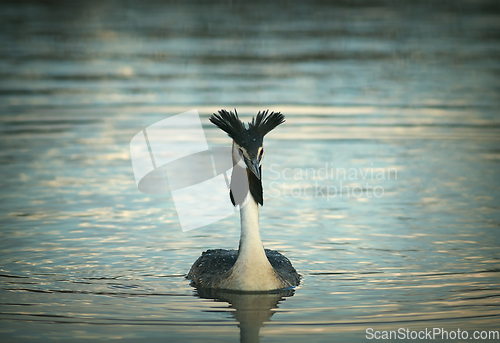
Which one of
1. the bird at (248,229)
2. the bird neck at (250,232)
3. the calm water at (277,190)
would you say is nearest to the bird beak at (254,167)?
the bird at (248,229)

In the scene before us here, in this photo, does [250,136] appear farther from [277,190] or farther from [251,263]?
[277,190]

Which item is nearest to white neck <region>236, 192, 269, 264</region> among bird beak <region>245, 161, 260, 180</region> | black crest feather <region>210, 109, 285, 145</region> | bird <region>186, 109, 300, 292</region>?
bird <region>186, 109, 300, 292</region>

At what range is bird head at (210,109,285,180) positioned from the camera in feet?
30.8

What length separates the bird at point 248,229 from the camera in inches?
376

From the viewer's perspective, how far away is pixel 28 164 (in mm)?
16812

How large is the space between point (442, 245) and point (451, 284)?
5.73 feet

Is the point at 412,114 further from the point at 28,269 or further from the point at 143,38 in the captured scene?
the point at 143,38

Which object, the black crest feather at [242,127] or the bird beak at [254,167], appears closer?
the bird beak at [254,167]

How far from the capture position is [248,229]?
9.83m

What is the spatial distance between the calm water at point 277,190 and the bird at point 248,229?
0.22 meters

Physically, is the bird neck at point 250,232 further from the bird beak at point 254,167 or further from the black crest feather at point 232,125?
the black crest feather at point 232,125

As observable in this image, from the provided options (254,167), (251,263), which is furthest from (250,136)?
(251,263)

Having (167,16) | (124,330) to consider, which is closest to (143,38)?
(167,16)

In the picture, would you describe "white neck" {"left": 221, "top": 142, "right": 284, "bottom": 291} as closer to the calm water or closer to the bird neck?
the bird neck
